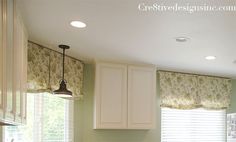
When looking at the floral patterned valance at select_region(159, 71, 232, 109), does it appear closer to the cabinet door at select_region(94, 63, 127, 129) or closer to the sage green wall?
the cabinet door at select_region(94, 63, 127, 129)

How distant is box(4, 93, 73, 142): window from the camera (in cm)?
398

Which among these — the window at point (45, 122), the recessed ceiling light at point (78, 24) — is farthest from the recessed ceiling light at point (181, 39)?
the window at point (45, 122)

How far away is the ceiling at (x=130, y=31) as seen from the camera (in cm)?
271

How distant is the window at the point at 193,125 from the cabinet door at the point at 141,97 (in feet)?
1.93

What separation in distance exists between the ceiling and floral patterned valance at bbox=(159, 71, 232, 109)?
80 centimetres

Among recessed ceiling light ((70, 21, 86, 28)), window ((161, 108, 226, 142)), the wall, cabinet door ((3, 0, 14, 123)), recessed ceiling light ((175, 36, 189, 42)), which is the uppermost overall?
recessed ceiling light ((70, 21, 86, 28))

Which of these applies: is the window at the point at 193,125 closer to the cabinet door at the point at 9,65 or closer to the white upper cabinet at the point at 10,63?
the white upper cabinet at the point at 10,63

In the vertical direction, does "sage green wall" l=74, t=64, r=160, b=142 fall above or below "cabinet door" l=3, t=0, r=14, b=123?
below

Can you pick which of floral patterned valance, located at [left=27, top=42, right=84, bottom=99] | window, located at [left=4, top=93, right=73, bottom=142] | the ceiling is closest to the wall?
the ceiling

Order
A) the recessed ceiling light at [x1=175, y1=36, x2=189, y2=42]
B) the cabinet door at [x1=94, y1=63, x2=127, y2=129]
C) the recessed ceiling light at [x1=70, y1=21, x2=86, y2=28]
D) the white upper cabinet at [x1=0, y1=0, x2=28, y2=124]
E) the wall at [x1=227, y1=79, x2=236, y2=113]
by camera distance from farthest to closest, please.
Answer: the wall at [x1=227, y1=79, x2=236, y2=113]
the cabinet door at [x1=94, y1=63, x2=127, y2=129]
the recessed ceiling light at [x1=175, y1=36, x2=189, y2=42]
the recessed ceiling light at [x1=70, y1=21, x2=86, y2=28]
the white upper cabinet at [x1=0, y1=0, x2=28, y2=124]

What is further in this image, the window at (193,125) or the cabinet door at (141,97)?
the window at (193,125)

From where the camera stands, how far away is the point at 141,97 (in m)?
4.96

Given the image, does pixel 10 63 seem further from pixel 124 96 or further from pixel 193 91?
pixel 193 91

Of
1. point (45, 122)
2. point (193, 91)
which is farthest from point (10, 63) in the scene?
point (193, 91)
